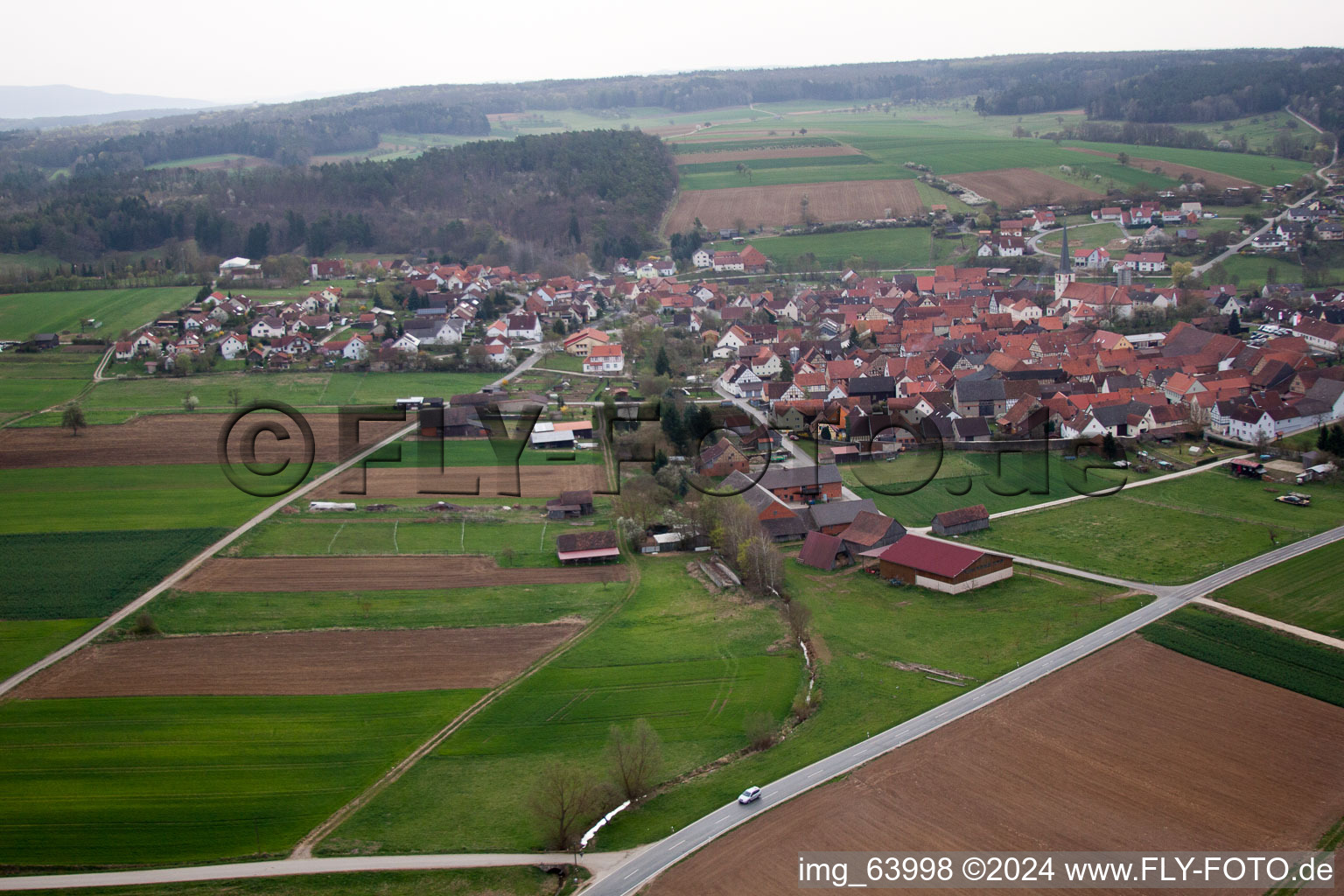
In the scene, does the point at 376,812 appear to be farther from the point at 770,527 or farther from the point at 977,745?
the point at 770,527

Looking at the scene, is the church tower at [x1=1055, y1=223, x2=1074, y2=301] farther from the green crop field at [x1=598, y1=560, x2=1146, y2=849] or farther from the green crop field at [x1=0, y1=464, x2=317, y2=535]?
the green crop field at [x1=0, y1=464, x2=317, y2=535]

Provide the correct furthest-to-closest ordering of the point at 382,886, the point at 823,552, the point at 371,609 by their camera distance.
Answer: the point at 823,552 → the point at 371,609 → the point at 382,886

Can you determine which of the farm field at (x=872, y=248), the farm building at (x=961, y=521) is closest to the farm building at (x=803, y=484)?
the farm building at (x=961, y=521)

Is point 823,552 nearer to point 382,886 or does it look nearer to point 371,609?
point 371,609

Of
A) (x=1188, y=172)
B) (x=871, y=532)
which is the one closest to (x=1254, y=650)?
(x=871, y=532)

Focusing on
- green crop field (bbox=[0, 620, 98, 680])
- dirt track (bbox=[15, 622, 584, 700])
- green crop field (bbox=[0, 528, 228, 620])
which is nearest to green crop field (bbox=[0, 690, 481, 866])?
dirt track (bbox=[15, 622, 584, 700])

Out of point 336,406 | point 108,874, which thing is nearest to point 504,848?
point 108,874

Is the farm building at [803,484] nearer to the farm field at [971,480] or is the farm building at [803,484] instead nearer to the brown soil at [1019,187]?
the farm field at [971,480]
